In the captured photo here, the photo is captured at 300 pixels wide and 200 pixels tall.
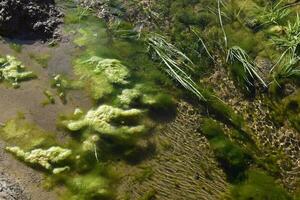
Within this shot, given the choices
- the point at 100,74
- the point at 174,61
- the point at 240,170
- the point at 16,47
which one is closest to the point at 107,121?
the point at 100,74

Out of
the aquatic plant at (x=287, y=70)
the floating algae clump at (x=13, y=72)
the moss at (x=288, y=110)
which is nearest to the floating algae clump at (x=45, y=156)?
the floating algae clump at (x=13, y=72)

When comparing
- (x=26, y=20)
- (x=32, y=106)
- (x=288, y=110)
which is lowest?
(x=32, y=106)

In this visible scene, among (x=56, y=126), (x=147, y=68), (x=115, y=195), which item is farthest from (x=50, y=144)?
(x=147, y=68)

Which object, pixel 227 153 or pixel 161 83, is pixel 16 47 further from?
pixel 227 153

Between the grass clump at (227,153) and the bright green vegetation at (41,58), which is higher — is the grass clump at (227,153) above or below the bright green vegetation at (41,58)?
below

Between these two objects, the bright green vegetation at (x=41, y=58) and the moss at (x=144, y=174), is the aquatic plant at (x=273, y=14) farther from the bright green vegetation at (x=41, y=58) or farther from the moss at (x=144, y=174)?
the bright green vegetation at (x=41, y=58)

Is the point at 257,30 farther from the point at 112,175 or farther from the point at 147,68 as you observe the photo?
the point at 112,175
